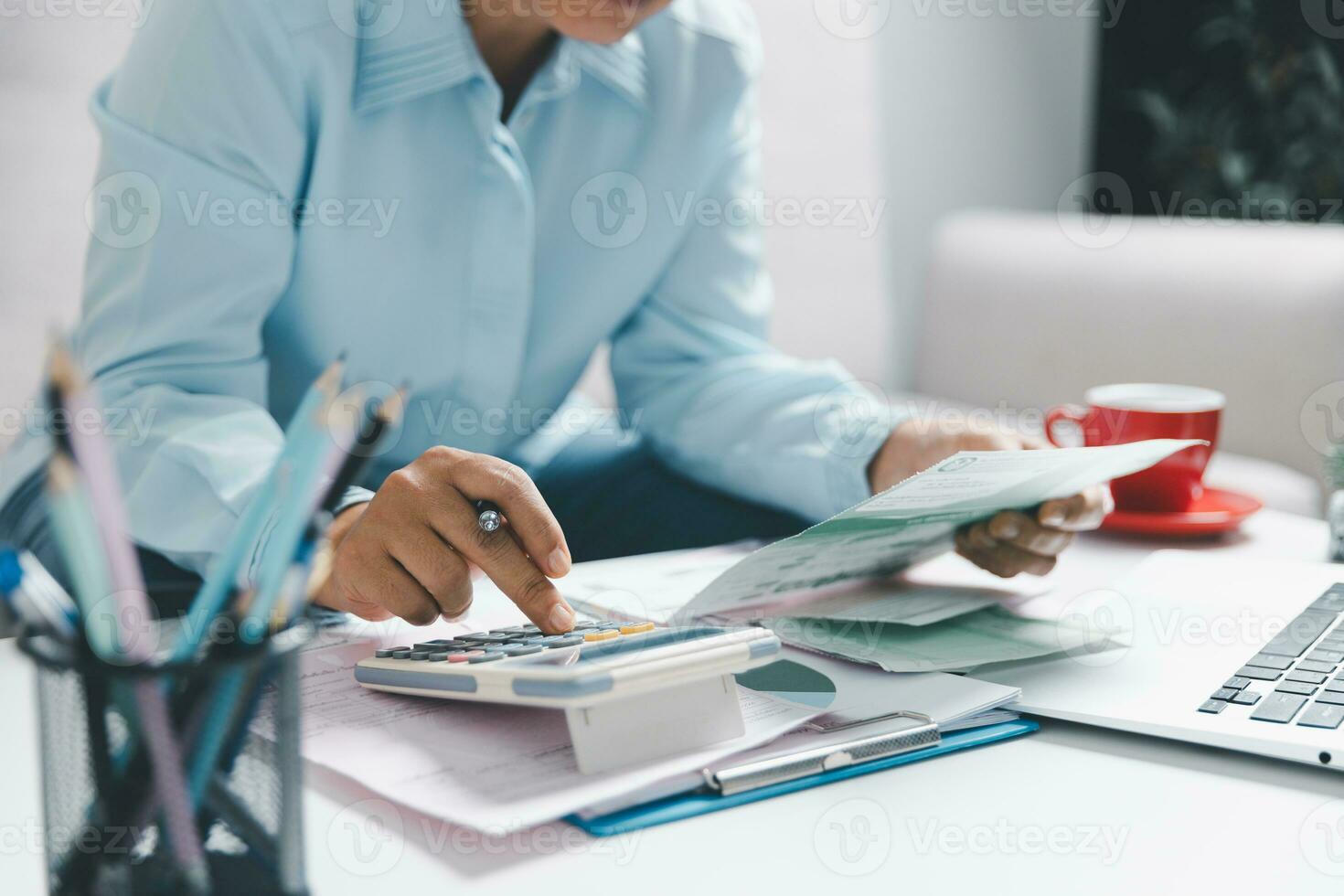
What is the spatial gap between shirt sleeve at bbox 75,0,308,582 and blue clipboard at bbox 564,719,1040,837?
40cm

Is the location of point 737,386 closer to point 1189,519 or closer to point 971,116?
point 1189,519

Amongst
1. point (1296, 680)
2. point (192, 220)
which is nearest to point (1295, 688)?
point (1296, 680)

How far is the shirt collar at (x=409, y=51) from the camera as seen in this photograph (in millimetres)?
879

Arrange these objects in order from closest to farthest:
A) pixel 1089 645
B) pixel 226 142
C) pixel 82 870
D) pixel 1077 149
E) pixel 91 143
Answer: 1. pixel 82 870
2. pixel 1089 645
3. pixel 226 142
4. pixel 91 143
5. pixel 1077 149

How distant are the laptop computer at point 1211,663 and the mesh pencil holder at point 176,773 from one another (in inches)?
13.3

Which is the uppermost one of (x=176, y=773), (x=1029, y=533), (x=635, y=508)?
(x=176, y=773)

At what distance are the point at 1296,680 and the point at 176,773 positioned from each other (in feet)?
1.57

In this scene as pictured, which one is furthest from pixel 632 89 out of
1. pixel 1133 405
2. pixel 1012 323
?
pixel 1012 323

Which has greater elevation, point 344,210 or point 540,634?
point 344,210

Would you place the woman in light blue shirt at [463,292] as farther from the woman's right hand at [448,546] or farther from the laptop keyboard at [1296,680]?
the laptop keyboard at [1296,680]

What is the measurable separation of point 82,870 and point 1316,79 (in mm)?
2406

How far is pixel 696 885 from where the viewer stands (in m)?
0.40

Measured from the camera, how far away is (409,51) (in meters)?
0.88

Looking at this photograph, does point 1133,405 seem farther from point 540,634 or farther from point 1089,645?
point 540,634
